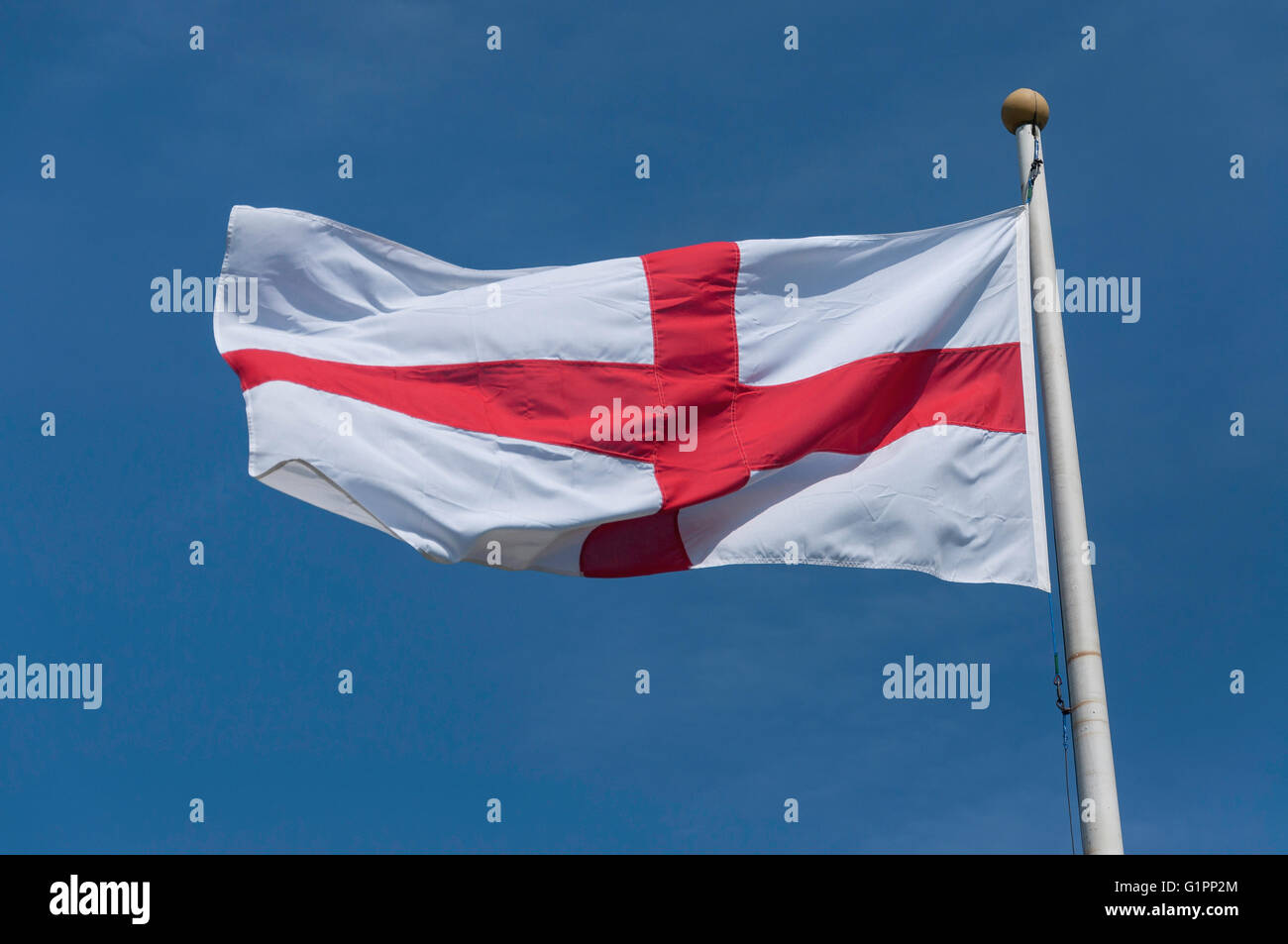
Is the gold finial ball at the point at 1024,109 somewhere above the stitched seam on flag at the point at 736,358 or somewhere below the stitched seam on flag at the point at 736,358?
above

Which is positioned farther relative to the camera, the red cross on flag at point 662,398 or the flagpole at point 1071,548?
the red cross on flag at point 662,398

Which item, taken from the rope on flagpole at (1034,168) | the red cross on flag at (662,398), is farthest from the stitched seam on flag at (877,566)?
the rope on flagpole at (1034,168)

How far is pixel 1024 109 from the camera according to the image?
596 inches

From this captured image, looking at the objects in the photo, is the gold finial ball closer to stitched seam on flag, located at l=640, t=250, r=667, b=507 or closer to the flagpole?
the flagpole

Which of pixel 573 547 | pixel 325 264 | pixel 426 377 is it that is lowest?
pixel 573 547

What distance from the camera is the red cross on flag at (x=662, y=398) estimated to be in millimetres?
14805

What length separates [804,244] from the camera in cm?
1619

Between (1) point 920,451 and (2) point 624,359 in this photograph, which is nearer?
(1) point 920,451

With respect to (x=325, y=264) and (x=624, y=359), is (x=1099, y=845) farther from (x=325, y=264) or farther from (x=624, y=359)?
(x=325, y=264)

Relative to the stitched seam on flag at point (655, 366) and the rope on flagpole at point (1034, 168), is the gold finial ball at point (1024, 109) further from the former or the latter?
the stitched seam on flag at point (655, 366)

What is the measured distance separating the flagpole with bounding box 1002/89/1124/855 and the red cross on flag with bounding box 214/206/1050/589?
42 cm

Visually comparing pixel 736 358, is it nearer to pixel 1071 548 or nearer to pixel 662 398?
pixel 662 398
